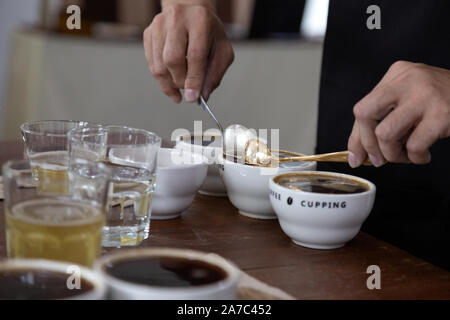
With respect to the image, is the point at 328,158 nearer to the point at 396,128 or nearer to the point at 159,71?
the point at 396,128

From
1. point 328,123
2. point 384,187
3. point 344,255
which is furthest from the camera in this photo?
point 328,123

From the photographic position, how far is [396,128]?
3.24 ft

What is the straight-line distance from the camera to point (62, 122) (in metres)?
1.12

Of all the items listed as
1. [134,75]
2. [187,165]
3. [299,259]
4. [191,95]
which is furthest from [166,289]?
[134,75]

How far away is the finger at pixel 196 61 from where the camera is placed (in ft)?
4.25

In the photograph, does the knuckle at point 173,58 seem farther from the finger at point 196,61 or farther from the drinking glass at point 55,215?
the drinking glass at point 55,215

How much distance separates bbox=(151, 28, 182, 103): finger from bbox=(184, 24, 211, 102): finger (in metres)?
0.07

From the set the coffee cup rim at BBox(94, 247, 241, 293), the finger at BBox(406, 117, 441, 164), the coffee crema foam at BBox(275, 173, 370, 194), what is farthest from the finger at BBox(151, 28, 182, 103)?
the coffee cup rim at BBox(94, 247, 241, 293)

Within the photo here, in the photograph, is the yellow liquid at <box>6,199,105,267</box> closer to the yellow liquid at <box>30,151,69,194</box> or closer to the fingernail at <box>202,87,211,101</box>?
the yellow liquid at <box>30,151,69,194</box>

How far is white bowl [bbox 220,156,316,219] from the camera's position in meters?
1.09

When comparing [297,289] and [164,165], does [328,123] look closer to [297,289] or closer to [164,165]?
[164,165]

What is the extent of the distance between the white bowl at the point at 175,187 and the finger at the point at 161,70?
0.33 metres

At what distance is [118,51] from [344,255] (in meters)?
2.50
